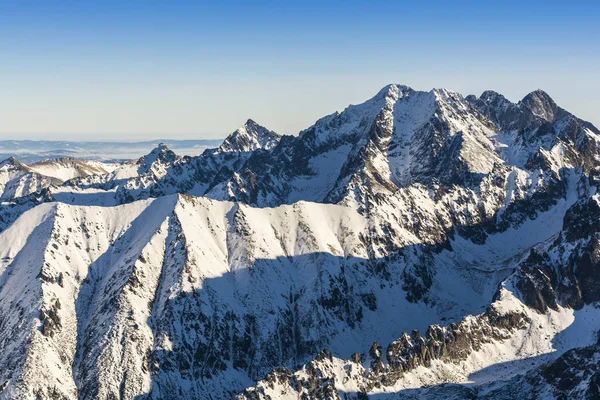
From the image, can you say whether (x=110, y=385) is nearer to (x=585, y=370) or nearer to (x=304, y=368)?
(x=304, y=368)

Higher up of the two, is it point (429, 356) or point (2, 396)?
point (429, 356)

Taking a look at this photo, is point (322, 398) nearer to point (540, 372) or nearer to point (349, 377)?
point (349, 377)

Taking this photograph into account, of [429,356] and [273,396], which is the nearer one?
[273,396]

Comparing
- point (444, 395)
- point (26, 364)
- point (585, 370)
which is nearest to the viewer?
point (585, 370)

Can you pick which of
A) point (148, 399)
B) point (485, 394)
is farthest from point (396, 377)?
point (148, 399)

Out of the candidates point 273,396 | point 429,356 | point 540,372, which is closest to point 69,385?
point 273,396

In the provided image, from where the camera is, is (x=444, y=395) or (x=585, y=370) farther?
(x=444, y=395)

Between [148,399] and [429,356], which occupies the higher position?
[429,356]

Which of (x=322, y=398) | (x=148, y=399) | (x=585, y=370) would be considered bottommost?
(x=148, y=399)

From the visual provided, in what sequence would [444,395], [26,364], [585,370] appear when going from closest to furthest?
[585,370] < [444,395] < [26,364]
